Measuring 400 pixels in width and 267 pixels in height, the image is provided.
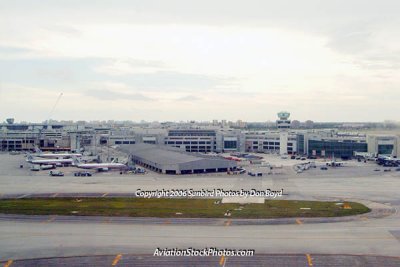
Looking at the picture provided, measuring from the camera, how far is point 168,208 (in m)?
42.5

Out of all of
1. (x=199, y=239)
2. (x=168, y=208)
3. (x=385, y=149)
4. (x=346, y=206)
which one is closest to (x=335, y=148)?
(x=385, y=149)

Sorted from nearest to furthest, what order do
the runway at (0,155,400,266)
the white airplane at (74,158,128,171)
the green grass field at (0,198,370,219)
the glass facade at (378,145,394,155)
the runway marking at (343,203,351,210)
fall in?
the runway at (0,155,400,266) → the green grass field at (0,198,370,219) → the runway marking at (343,203,351,210) → the white airplane at (74,158,128,171) → the glass facade at (378,145,394,155)

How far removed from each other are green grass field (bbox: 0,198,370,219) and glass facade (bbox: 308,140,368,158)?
6507 centimetres

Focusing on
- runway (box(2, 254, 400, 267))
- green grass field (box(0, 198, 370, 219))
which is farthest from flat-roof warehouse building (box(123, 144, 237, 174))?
runway (box(2, 254, 400, 267))

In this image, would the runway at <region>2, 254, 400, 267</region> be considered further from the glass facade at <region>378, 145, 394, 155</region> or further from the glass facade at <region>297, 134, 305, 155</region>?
the glass facade at <region>297, 134, 305, 155</region>

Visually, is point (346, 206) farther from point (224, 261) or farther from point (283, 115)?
point (283, 115)

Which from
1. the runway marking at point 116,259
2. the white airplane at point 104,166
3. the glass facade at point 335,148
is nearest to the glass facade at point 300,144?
the glass facade at point 335,148

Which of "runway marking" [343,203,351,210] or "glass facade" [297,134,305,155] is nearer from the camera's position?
"runway marking" [343,203,351,210]

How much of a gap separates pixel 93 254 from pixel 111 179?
42187 millimetres

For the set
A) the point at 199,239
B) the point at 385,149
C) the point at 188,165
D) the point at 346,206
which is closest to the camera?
the point at 199,239

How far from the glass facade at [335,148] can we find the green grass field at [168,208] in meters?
65.1

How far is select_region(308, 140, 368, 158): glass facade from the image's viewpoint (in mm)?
107188

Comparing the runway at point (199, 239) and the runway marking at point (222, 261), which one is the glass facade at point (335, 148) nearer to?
the runway at point (199, 239)

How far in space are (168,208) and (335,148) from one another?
7525cm
